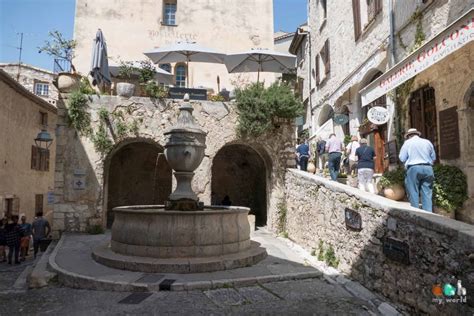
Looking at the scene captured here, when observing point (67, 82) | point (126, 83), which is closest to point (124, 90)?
point (126, 83)

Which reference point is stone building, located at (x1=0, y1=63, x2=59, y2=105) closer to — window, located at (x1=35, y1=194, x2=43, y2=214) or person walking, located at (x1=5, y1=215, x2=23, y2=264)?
window, located at (x1=35, y1=194, x2=43, y2=214)

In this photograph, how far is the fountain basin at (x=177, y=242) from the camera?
5.70 meters

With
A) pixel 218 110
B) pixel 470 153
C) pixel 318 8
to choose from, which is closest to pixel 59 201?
pixel 218 110

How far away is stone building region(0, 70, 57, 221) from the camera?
14734mm

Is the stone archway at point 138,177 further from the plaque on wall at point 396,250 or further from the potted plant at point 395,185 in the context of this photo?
the plaque on wall at point 396,250

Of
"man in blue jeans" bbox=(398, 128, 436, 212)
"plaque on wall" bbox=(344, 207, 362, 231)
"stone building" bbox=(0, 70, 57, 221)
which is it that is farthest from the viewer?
"stone building" bbox=(0, 70, 57, 221)

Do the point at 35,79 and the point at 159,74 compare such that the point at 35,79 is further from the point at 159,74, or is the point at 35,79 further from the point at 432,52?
the point at 432,52

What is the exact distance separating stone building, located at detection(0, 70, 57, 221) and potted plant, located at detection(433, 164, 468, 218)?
12684 millimetres

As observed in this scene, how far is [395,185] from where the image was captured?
728 centimetres

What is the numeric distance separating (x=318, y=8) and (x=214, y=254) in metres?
14.4

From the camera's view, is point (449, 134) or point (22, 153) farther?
point (22, 153)

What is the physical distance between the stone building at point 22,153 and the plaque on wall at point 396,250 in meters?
12.5

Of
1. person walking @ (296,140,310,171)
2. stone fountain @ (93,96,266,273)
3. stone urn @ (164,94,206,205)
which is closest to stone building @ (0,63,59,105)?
person walking @ (296,140,310,171)

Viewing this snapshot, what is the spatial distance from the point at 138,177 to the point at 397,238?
10.6 metres
